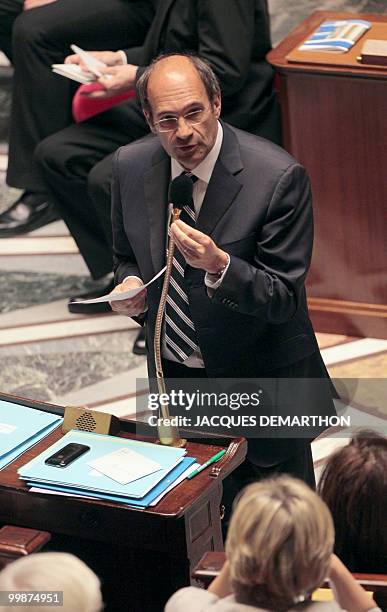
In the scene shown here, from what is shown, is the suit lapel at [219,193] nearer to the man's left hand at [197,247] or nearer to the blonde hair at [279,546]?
the man's left hand at [197,247]

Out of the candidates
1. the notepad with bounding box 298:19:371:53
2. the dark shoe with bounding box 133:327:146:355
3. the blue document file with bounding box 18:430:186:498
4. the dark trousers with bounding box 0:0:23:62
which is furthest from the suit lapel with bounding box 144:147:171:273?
the dark trousers with bounding box 0:0:23:62

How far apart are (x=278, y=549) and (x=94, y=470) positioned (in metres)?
0.93

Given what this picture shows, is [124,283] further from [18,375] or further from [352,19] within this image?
[352,19]

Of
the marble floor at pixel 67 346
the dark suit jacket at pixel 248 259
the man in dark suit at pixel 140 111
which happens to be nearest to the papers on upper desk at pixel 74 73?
the man in dark suit at pixel 140 111

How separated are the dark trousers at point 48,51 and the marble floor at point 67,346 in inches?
15.0

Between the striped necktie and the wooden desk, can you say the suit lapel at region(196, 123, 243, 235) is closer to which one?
the striped necktie

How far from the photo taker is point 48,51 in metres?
5.66

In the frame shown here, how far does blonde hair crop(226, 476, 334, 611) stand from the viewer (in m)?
2.06

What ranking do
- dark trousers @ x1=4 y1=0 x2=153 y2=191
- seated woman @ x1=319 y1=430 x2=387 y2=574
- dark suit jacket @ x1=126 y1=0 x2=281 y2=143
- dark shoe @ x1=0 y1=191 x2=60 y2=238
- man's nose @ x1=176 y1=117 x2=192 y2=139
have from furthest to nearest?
dark shoe @ x1=0 y1=191 x2=60 y2=238 → dark trousers @ x1=4 y1=0 x2=153 y2=191 → dark suit jacket @ x1=126 y1=0 x2=281 y2=143 → man's nose @ x1=176 y1=117 x2=192 y2=139 → seated woman @ x1=319 y1=430 x2=387 y2=574

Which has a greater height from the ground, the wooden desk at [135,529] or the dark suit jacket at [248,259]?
the dark suit jacket at [248,259]

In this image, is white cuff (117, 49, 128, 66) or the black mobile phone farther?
white cuff (117, 49, 128, 66)

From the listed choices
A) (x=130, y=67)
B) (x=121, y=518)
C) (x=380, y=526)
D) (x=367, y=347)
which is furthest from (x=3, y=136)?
(x=380, y=526)

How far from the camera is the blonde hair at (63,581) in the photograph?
214cm

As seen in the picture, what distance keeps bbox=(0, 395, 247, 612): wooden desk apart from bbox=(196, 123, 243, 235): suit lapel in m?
0.56
